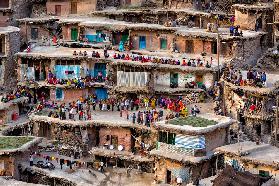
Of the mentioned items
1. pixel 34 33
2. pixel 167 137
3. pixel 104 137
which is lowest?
pixel 104 137

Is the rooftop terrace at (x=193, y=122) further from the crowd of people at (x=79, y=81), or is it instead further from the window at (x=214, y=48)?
the crowd of people at (x=79, y=81)

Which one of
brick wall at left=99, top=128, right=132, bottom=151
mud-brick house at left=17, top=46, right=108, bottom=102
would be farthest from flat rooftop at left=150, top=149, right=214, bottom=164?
mud-brick house at left=17, top=46, right=108, bottom=102

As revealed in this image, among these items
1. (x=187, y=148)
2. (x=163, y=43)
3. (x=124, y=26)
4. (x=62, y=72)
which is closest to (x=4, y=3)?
(x=62, y=72)

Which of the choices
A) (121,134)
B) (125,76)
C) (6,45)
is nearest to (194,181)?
(121,134)

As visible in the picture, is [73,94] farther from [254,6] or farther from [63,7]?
[254,6]

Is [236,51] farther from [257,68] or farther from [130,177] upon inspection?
[130,177]

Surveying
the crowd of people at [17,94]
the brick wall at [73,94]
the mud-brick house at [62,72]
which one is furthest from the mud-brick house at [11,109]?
the brick wall at [73,94]

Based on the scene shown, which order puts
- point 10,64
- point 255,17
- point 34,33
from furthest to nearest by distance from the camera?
1. point 34,33
2. point 10,64
3. point 255,17
